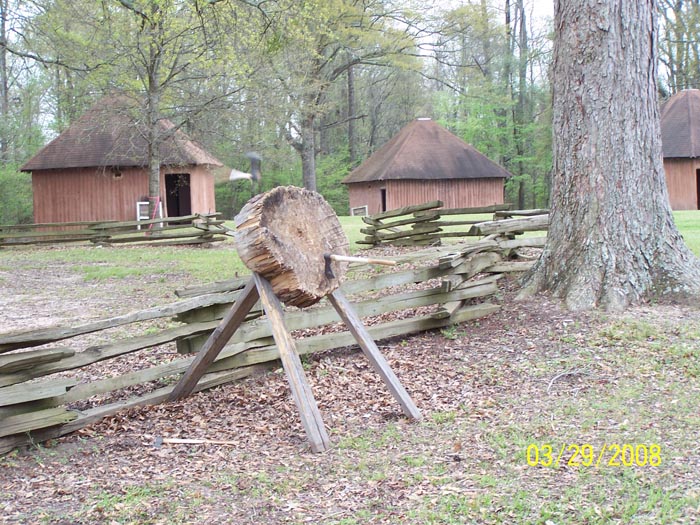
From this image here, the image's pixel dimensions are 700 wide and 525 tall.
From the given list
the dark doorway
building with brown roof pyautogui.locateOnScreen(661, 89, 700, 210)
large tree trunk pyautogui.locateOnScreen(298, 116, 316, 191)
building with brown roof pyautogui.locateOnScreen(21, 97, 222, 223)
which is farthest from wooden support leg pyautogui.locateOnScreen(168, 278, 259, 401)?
building with brown roof pyautogui.locateOnScreen(661, 89, 700, 210)

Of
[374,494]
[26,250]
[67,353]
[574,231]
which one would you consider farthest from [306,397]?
[26,250]

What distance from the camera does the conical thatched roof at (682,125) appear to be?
32406 millimetres

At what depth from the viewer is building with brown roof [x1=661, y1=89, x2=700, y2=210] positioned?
32406 mm

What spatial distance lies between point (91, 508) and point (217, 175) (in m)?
30.1

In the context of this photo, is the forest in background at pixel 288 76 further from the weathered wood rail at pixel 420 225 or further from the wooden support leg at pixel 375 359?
the wooden support leg at pixel 375 359

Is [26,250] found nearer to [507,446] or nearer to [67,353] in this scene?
[67,353]

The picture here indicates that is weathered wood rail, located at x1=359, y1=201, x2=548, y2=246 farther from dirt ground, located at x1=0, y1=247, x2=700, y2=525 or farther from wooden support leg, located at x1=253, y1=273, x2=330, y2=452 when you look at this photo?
wooden support leg, located at x1=253, y1=273, x2=330, y2=452

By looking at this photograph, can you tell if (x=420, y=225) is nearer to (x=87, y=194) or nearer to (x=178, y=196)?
(x=87, y=194)

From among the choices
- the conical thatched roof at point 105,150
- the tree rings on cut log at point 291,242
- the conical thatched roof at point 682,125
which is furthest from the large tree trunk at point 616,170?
the conical thatched roof at point 682,125

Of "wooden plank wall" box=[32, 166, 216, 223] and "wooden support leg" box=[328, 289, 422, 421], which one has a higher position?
"wooden plank wall" box=[32, 166, 216, 223]

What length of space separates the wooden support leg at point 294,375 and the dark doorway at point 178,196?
23.9 m

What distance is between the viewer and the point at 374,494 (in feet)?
12.6

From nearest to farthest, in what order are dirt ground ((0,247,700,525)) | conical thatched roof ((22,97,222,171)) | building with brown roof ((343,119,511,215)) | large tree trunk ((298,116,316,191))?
dirt ground ((0,247,700,525)) → conical thatched roof ((22,97,222,171)) → large tree trunk ((298,116,316,191)) → building with brown roof ((343,119,511,215))

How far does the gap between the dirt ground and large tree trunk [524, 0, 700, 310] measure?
422 mm
